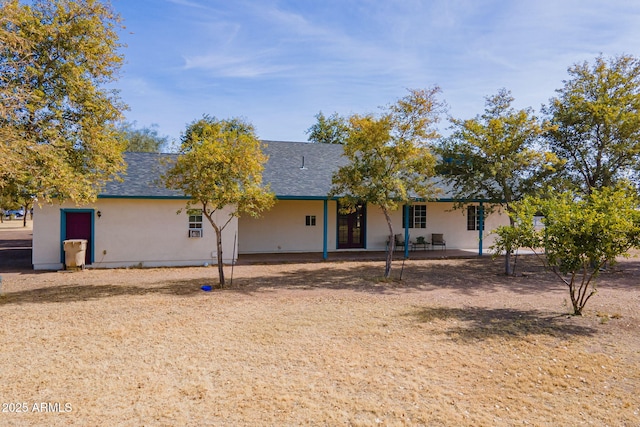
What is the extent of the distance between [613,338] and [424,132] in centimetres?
712

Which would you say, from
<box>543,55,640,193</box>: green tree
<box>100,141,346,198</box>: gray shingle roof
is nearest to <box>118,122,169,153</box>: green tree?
<box>100,141,346,198</box>: gray shingle roof

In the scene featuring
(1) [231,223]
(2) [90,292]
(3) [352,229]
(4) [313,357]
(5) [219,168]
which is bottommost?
(4) [313,357]

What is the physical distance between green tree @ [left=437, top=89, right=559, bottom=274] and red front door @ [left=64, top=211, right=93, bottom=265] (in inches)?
482

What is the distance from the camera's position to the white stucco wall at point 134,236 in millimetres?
13266

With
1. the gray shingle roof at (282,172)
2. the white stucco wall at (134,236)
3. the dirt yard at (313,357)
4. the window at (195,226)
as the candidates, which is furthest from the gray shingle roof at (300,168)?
the dirt yard at (313,357)

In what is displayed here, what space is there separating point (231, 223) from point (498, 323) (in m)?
9.95

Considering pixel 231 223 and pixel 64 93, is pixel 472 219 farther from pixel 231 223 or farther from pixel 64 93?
pixel 64 93

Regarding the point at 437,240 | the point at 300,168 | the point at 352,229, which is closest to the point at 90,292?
the point at 300,168

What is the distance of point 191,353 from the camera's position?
5.80 metres

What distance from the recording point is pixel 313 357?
573cm

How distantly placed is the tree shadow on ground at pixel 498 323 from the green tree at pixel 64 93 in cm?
812

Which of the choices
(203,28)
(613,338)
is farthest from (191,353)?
(203,28)

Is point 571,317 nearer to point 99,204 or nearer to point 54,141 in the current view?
point 54,141

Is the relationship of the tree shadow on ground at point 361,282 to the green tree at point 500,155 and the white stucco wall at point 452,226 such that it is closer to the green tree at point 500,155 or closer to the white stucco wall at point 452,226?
the green tree at point 500,155
